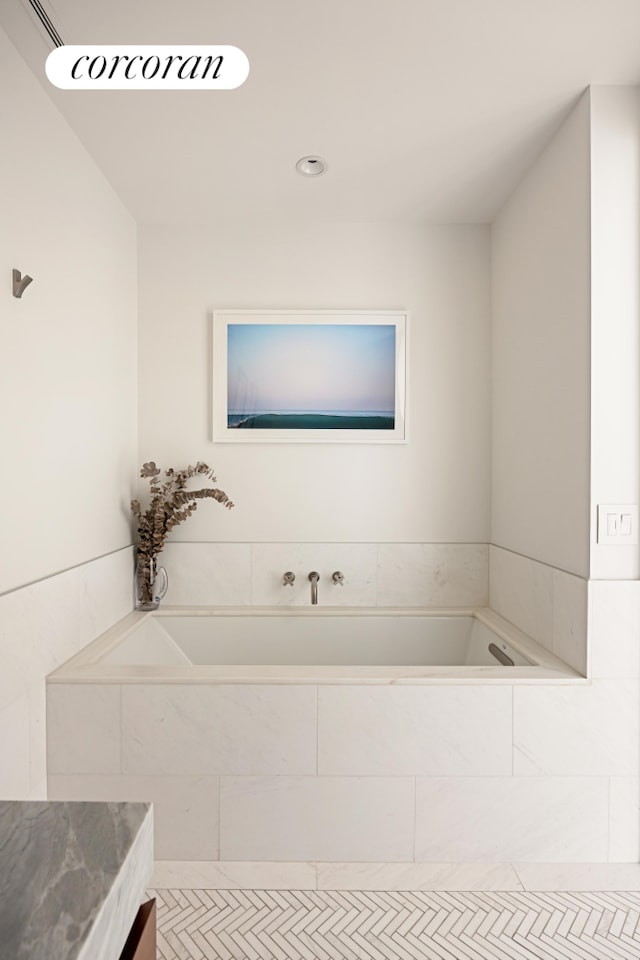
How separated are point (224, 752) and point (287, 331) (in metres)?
1.87

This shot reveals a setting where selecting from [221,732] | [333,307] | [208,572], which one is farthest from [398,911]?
[333,307]

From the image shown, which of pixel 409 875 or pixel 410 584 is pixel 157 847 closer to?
pixel 409 875

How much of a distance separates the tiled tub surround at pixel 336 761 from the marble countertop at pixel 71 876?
4.07ft

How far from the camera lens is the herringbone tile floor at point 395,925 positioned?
1699 millimetres

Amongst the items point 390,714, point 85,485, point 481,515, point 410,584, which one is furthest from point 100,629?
point 481,515

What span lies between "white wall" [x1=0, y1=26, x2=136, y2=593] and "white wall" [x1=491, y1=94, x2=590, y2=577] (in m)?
1.71

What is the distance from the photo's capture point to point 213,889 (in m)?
1.94

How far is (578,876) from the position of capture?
6.59ft

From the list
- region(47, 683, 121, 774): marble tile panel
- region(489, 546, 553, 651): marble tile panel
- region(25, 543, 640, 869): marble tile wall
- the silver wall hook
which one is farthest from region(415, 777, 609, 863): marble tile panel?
the silver wall hook

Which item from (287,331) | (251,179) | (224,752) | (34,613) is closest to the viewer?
(34,613)

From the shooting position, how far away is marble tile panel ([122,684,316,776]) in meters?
2.03

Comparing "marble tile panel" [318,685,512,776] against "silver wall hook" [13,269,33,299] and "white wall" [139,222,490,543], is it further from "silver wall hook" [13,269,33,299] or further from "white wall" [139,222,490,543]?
"silver wall hook" [13,269,33,299]

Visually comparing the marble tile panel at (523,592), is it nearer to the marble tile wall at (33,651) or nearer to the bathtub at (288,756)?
the bathtub at (288,756)

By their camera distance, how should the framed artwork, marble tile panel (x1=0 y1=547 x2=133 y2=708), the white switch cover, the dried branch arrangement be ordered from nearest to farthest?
1. marble tile panel (x1=0 y1=547 x2=133 y2=708)
2. the white switch cover
3. the dried branch arrangement
4. the framed artwork
